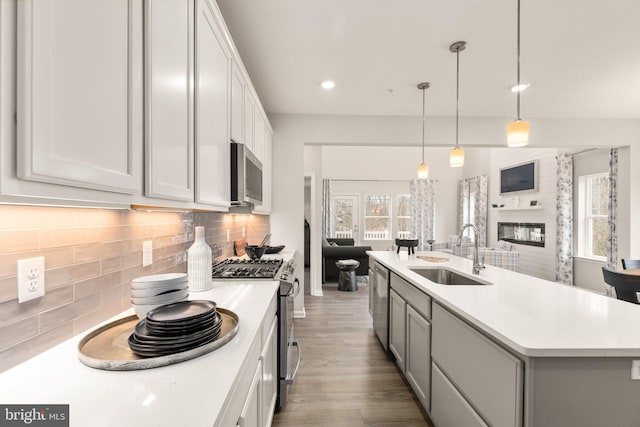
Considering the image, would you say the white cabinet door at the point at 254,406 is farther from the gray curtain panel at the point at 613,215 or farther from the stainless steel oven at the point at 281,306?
the gray curtain panel at the point at 613,215

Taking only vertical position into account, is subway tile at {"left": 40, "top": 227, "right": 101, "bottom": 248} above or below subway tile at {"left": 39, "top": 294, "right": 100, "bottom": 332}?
above

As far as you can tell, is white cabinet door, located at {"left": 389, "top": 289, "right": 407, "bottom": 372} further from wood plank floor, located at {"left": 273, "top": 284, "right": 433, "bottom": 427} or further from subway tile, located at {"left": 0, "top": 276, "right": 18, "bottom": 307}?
subway tile, located at {"left": 0, "top": 276, "right": 18, "bottom": 307}

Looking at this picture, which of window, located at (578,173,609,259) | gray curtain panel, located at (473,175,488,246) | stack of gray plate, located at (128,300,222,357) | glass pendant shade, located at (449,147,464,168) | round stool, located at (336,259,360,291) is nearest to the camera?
stack of gray plate, located at (128,300,222,357)

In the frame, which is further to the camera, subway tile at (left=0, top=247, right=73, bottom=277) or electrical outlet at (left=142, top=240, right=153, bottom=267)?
electrical outlet at (left=142, top=240, right=153, bottom=267)

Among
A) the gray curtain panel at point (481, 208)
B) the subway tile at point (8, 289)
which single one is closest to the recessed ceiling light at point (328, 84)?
the subway tile at point (8, 289)

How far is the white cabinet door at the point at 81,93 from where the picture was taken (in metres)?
0.57

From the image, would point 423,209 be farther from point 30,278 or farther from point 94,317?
point 30,278

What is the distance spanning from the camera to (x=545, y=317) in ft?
4.31

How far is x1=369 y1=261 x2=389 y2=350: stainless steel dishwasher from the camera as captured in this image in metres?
2.80

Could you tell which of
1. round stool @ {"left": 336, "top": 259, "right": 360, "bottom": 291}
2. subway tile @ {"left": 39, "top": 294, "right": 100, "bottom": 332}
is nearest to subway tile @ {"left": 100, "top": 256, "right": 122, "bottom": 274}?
subway tile @ {"left": 39, "top": 294, "right": 100, "bottom": 332}

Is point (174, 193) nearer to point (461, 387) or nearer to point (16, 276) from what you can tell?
point (16, 276)

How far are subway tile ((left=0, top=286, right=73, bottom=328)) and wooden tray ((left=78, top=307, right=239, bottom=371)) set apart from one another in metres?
0.15

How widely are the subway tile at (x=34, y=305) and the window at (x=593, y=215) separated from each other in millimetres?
6695

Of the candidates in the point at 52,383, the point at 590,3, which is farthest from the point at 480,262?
the point at 52,383
